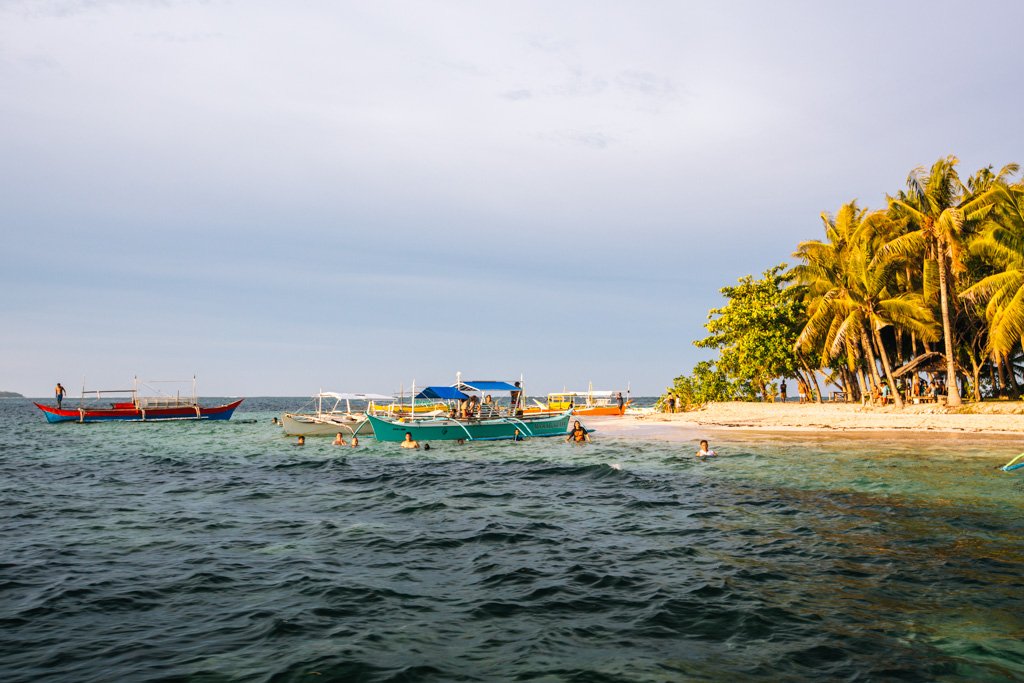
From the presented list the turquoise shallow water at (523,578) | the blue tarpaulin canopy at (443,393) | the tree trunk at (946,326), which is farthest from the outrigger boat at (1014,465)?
the blue tarpaulin canopy at (443,393)

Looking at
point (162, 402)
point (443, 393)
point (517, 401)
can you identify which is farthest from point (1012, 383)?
point (162, 402)

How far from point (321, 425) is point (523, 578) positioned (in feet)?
121

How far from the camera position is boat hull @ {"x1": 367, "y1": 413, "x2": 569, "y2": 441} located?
37094 mm

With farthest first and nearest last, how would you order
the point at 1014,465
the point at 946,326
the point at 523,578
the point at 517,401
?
the point at 517,401 < the point at 946,326 < the point at 1014,465 < the point at 523,578

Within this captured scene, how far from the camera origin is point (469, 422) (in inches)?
1502

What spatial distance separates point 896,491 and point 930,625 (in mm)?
11763

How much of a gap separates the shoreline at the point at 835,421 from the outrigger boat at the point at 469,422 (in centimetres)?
709

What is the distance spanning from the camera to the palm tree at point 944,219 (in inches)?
1490

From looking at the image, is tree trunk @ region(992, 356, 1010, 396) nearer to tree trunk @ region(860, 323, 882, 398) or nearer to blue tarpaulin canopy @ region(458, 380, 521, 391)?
tree trunk @ region(860, 323, 882, 398)

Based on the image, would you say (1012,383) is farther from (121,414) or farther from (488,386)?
(121,414)

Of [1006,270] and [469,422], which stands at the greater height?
[1006,270]

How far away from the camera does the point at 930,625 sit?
342 inches

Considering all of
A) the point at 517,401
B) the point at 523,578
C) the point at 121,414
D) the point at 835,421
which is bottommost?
the point at 523,578

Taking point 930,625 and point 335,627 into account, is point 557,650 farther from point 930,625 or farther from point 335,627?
point 930,625
